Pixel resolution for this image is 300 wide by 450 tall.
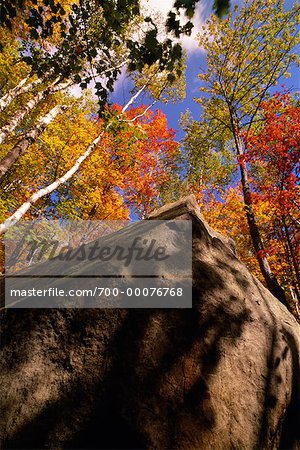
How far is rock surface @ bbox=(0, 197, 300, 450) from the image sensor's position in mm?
1774

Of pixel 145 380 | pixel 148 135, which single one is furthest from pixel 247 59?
pixel 145 380

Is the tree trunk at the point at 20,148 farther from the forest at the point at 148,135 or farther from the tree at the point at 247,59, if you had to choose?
the tree at the point at 247,59

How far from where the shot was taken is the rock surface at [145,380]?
1774 mm

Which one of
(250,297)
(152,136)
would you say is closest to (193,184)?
(152,136)

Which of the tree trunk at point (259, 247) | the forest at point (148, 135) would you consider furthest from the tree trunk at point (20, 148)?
the tree trunk at point (259, 247)

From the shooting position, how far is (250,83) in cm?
1156

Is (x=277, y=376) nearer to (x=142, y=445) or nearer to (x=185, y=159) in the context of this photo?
(x=142, y=445)

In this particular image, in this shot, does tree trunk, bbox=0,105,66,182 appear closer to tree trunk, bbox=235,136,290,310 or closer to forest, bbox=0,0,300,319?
forest, bbox=0,0,300,319

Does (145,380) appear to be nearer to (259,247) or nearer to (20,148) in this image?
(20,148)

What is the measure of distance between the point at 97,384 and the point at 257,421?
58.0 inches

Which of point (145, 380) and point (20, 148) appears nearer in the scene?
point (145, 380)

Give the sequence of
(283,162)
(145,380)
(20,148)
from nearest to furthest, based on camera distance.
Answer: (145,380) → (20,148) → (283,162)

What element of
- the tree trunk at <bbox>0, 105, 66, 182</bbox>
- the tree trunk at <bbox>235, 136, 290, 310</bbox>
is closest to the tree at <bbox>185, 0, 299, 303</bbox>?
the tree trunk at <bbox>235, 136, 290, 310</bbox>

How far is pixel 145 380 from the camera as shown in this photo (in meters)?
1.96
